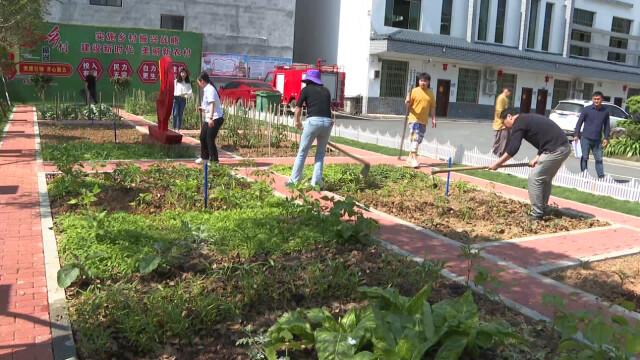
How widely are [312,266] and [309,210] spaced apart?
3.77 ft

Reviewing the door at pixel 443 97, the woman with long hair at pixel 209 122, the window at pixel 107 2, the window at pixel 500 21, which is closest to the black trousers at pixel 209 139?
the woman with long hair at pixel 209 122

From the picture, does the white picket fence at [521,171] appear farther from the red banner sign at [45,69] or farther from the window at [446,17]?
the window at [446,17]

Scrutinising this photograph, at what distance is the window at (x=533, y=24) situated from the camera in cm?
3831

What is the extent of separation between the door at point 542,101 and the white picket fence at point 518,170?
2786cm

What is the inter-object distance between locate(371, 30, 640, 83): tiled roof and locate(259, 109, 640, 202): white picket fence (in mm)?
14978

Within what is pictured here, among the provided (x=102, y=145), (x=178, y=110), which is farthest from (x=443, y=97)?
(x=102, y=145)

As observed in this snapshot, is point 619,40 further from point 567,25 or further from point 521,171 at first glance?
point 521,171

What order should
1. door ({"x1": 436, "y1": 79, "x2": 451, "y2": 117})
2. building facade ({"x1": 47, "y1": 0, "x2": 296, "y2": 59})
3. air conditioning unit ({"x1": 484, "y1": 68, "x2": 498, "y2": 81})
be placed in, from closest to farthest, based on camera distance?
building facade ({"x1": 47, "y1": 0, "x2": 296, "y2": 59}) → door ({"x1": 436, "y1": 79, "x2": 451, "y2": 117}) → air conditioning unit ({"x1": 484, "y1": 68, "x2": 498, "y2": 81})

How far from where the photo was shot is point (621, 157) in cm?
1731

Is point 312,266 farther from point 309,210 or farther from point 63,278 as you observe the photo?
point 63,278

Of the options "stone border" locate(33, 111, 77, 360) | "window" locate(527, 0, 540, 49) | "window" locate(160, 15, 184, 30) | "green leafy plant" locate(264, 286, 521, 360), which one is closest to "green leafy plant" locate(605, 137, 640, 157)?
"green leafy plant" locate(264, 286, 521, 360)

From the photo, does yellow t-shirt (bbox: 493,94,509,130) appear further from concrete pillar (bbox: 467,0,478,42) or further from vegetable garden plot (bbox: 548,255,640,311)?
concrete pillar (bbox: 467,0,478,42)

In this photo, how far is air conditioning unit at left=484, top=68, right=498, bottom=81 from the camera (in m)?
36.2

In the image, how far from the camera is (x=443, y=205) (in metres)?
8.08
